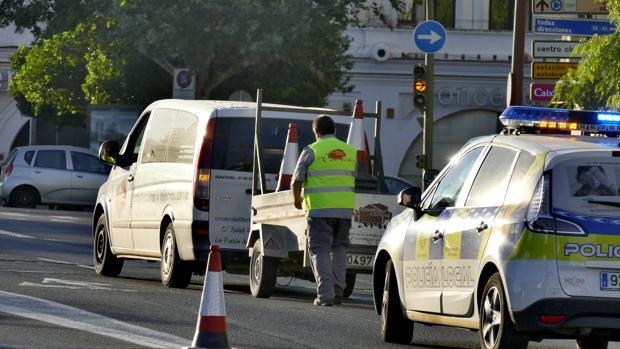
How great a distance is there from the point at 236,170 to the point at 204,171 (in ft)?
1.22

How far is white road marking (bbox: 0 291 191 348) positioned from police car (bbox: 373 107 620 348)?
177cm

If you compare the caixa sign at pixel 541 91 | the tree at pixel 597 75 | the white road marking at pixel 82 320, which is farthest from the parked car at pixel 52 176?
the white road marking at pixel 82 320

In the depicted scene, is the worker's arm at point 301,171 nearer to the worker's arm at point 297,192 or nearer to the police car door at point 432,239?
the worker's arm at point 297,192

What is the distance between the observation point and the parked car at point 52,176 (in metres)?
39.8

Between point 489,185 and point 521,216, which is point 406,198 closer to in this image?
point 489,185

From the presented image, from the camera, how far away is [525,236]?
10.3 metres

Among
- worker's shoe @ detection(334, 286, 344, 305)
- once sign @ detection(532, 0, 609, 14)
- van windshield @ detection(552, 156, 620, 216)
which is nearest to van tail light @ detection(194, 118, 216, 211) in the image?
worker's shoe @ detection(334, 286, 344, 305)

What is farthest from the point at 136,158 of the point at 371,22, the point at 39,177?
the point at 371,22

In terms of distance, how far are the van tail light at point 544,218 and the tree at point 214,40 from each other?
26313mm

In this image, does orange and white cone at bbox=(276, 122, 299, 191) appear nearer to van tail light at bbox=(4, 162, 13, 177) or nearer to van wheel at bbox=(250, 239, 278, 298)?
van wheel at bbox=(250, 239, 278, 298)

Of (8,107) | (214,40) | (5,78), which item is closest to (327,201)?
(214,40)

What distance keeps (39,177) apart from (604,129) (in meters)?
29.4

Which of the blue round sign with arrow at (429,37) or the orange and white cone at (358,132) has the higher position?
the blue round sign with arrow at (429,37)

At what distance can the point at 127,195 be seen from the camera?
1936 cm
